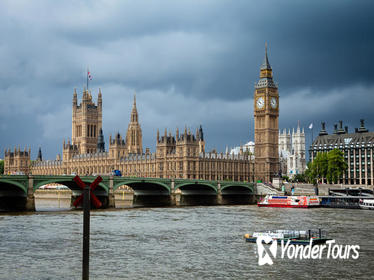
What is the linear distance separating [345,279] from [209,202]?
68.8 m

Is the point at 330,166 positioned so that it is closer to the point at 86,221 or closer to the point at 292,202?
the point at 292,202

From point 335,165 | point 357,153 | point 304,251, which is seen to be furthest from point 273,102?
point 304,251

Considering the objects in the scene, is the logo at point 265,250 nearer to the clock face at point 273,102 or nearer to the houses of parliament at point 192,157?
the houses of parliament at point 192,157

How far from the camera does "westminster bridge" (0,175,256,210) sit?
66.6 metres

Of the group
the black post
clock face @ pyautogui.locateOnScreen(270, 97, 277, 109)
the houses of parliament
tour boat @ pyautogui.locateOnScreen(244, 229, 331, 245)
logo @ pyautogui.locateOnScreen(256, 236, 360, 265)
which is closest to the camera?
the black post

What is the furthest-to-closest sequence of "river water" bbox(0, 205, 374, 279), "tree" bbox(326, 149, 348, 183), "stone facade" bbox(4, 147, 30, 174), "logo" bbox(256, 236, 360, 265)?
1. "stone facade" bbox(4, 147, 30, 174)
2. "tree" bbox(326, 149, 348, 183)
3. "logo" bbox(256, 236, 360, 265)
4. "river water" bbox(0, 205, 374, 279)

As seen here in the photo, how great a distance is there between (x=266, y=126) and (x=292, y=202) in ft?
172

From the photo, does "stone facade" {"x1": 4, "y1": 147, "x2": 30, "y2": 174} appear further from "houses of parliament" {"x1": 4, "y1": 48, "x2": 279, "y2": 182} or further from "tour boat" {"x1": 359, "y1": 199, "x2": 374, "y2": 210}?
"tour boat" {"x1": 359, "y1": 199, "x2": 374, "y2": 210}

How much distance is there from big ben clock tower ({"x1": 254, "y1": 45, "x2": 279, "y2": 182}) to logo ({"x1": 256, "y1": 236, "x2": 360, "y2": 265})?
100391 mm

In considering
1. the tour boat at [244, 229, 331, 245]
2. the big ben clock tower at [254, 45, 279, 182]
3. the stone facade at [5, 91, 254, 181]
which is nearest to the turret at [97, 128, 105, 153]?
the stone facade at [5, 91, 254, 181]

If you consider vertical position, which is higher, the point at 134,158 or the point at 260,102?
the point at 260,102

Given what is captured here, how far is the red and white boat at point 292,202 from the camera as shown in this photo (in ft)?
275

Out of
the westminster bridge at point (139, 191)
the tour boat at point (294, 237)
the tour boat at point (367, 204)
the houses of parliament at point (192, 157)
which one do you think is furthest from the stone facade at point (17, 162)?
the tour boat at point (294, 237)

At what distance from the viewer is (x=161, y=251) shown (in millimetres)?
33969
